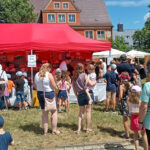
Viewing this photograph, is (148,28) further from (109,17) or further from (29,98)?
(29,98)

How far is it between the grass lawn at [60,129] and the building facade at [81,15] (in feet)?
113

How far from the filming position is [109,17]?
44031mm

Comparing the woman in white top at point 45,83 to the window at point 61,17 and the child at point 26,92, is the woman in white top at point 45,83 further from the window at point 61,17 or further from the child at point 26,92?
the window at point 61,17

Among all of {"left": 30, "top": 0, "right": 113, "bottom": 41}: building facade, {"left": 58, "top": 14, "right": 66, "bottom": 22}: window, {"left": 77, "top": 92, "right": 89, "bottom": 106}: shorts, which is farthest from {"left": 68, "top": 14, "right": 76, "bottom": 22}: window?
{"left": 77, "top": 92, "right": 89, "bottom": 106}: shorts

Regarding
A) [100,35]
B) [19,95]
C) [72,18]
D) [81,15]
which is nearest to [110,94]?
[19,95]

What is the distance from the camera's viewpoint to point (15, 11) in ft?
104

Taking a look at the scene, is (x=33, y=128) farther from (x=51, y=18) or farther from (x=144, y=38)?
(x=144, y=38)

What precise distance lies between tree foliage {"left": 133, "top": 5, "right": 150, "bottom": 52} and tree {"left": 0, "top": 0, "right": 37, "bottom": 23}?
1831cm

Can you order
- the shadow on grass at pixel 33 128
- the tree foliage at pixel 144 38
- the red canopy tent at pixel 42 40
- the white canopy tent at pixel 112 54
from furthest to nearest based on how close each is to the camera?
1. the tree foliage at pixel 144 38
2. the white canopy tent at pixel 112 54
3. the red canopy tent at pixel 42 40
4. the shadow on grass at pixel 33 128

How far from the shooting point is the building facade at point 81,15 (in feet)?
135

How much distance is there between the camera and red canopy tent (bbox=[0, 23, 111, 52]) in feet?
31.7

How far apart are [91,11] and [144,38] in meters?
10.4

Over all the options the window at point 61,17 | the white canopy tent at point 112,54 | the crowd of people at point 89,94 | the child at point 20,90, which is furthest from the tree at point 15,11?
the crowd of people at point 89,94

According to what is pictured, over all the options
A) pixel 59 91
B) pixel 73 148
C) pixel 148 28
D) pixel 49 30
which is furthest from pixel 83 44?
pixel 148 28
